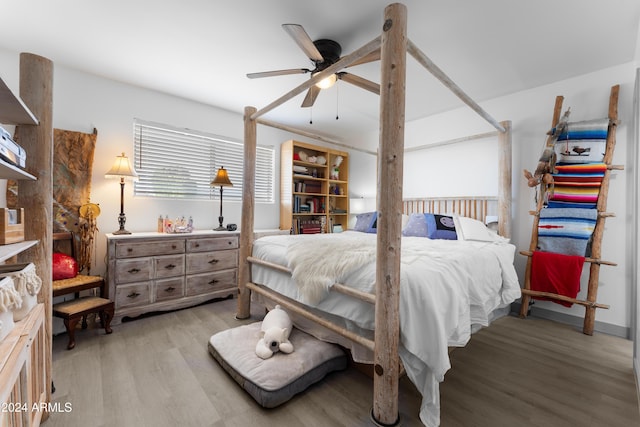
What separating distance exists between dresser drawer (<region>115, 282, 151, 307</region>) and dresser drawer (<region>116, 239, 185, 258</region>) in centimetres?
30

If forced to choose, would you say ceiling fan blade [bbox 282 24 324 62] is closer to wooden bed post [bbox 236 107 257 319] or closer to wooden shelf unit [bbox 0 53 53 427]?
wooden bed post [bbox 236 107 257 319]

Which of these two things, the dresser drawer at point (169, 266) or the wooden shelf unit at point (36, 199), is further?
the dresser drawer at point (169, 266)

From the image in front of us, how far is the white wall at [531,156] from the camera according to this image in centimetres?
249

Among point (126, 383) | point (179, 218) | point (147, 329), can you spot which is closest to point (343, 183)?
point (179, 218)

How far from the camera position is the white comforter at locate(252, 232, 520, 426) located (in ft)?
4.35

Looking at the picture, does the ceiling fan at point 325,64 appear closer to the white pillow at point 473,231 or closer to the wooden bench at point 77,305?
the white pillow at point 473,231

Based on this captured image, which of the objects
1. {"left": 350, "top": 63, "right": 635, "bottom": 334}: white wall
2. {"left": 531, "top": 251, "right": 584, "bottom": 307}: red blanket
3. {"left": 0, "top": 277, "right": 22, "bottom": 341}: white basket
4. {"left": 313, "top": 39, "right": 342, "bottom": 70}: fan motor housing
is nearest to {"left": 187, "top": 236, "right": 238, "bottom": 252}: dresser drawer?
{"left": 0, "top": 277, "right": 22, "bottom": 341}: white basket

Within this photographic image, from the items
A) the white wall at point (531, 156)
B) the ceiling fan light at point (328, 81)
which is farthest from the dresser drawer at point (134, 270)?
the white wall at point (531, 156)

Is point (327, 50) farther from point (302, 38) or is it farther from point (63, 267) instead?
point (63, 267)

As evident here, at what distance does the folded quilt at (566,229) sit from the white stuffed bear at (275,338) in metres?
2.73

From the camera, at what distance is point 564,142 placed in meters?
2.68

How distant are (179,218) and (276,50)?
2.27 metres

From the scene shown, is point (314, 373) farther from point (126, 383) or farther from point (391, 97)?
point (391, 97)

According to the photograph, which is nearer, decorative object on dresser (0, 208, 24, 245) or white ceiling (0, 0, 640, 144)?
decorative object on dresser (0, 208, 24, 245)
